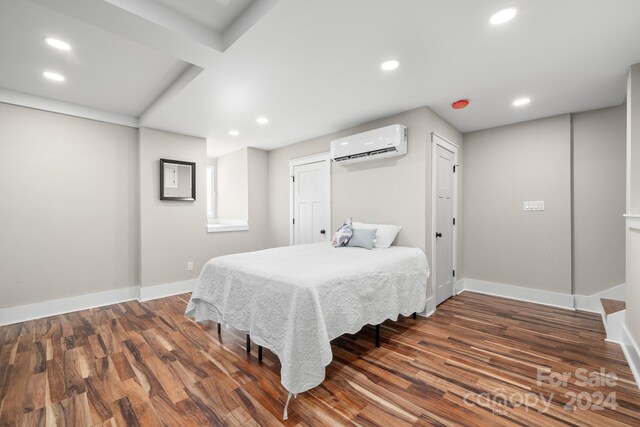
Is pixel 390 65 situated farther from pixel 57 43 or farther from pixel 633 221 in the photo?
pixel 57 43

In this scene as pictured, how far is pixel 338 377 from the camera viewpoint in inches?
75.4

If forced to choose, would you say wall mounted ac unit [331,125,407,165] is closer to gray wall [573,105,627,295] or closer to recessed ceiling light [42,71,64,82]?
gray wall [573,105,627,295]

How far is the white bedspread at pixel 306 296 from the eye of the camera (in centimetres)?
162

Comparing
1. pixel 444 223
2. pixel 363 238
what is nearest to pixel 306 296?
pixel 363 238

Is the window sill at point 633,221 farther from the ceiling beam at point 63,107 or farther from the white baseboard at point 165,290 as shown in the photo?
the ceiling beam at point 63,107

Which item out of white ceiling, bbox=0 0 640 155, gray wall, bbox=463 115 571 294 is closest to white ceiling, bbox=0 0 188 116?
white ceiling, bbox=0 0 640 155

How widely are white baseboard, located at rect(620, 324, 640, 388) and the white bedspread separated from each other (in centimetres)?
149

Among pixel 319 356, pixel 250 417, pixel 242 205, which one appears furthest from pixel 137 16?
pixel 242 205

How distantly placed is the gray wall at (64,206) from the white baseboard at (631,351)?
5.24m

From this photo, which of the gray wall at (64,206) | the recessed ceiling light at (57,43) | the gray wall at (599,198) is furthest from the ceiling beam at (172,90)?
the gray wall at (599,198)

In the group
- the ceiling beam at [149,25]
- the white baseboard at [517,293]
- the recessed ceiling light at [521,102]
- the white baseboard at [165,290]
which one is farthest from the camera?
the white baseboard at [165,290]

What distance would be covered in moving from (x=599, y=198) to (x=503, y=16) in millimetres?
2764

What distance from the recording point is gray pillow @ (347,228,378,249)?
2988 mm

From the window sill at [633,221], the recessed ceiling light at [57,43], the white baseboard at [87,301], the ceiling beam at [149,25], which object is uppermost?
the recessed ceiling light at [57,43]
